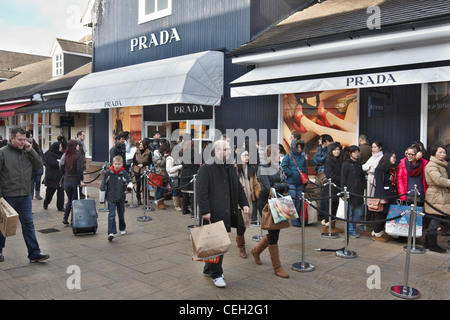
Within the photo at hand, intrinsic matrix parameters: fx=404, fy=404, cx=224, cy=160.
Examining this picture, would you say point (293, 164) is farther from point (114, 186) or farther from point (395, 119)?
point (114, 186)

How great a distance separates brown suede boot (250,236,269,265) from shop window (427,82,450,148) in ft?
15.0

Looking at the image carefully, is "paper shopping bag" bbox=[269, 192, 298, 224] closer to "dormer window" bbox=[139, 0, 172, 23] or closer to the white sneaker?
the white sneaker

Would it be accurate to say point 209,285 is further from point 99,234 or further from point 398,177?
point 398,177

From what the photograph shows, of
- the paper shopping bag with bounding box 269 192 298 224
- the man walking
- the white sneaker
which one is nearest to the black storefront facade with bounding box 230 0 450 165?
the paper shopping bag with bounding box 269 192 298 224

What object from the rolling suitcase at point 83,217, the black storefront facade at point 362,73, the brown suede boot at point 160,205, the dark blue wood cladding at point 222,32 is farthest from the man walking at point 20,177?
the dark blue wood cladding at point 222,32

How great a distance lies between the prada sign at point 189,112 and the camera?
39.5 ft

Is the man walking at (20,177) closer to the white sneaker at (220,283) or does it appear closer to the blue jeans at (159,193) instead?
the white sneaker at (220,283)

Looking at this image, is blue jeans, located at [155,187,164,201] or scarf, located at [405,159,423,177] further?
blue jeans, located at [155,187,164,201]

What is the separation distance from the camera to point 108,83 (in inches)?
545

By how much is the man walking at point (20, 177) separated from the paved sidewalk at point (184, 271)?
39 centimetres

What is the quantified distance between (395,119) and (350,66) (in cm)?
149

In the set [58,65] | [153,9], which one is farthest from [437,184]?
[58,65]

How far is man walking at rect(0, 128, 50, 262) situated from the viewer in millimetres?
5625
